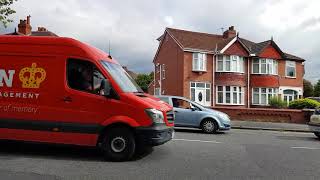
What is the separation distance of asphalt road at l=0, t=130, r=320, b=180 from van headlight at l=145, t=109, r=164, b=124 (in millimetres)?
879

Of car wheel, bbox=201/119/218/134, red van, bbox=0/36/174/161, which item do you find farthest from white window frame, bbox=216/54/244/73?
red van, bbox=0/36/174/161

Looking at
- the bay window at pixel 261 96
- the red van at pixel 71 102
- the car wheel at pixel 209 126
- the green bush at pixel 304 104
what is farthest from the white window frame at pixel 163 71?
the red van at pixel 71 102

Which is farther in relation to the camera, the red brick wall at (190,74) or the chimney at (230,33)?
the chimney at (230,33)

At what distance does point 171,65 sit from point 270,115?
15.2 m

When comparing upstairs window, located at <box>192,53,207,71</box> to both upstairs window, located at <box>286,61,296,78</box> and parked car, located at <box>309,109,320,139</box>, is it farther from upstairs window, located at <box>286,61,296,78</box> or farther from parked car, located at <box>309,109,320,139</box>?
parked car, located at <box>309,109,320,139</box>

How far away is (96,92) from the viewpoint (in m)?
9.34

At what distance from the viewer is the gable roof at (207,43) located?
40.8 metres

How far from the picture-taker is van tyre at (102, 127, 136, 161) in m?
9.14

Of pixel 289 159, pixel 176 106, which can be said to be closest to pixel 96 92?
pixel 289 159

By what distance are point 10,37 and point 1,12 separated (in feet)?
28.2

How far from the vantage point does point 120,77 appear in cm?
984

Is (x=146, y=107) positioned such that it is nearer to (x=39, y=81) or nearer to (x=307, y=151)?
(x=39, y=81)

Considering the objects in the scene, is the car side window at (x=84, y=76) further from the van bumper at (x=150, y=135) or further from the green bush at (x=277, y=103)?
the green bush at (x=277, y=103)

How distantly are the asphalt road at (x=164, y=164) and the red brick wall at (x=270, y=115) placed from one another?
18499 millimetres
